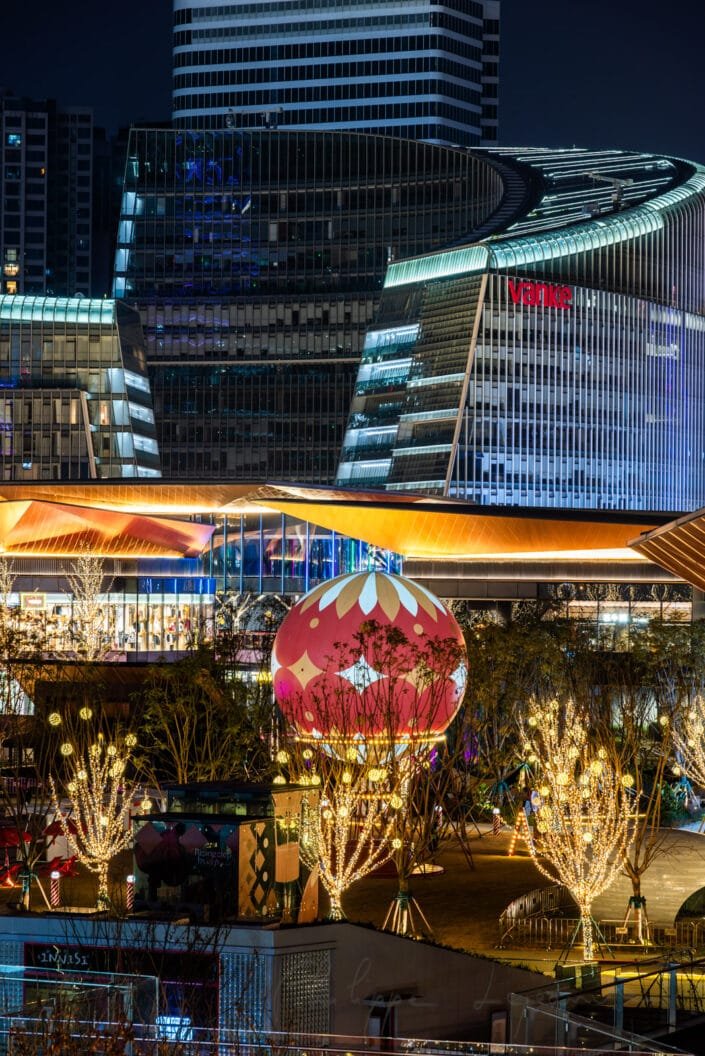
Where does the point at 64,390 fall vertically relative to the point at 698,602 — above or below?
above

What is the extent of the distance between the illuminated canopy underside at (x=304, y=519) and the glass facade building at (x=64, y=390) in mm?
57002

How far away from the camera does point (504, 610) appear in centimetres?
9800

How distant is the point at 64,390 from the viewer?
150625 mm

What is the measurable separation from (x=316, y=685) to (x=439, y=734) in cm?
325

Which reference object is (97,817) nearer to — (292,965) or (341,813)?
(341,813)

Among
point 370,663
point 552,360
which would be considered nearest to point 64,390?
point 552,360

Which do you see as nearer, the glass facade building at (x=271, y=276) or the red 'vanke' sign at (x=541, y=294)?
the red 'vanke' sign at (x=541, y=294)

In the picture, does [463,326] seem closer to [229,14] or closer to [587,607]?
[587,607]

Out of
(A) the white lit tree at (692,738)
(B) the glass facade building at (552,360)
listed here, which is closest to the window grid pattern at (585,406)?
(B) the glass facade building at (552,360)

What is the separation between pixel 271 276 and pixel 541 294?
35.9m

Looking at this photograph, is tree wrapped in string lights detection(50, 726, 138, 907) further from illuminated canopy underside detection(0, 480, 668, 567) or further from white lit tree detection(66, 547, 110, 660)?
white lit tree detection(66, 547, 110, 660)

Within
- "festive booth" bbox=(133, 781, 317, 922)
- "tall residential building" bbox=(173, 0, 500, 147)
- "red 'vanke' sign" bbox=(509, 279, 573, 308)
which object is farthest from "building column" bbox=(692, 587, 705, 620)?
"tall residential building" bbox=(173, 0, 500, 147)

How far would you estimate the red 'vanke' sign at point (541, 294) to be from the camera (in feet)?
465

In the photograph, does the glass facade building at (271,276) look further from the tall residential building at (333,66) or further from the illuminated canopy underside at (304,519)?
the illuminated canopy underside at (304,519)
